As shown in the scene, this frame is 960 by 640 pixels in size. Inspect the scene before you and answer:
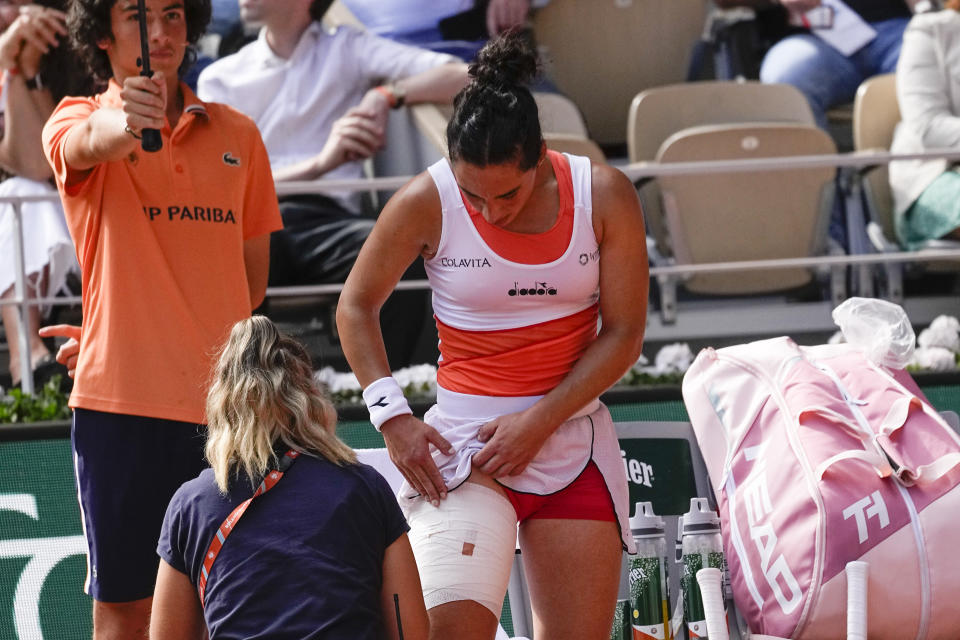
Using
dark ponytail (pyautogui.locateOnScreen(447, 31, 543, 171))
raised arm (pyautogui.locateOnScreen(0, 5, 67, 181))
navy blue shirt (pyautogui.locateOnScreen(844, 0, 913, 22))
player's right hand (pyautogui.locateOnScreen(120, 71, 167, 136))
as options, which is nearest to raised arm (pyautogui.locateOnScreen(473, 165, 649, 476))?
dark ponytail (pyautogui.locateOnScreen(447, 31, 543, 171))

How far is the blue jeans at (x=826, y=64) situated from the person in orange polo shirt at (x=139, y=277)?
3.60 metres

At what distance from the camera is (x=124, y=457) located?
8.84 ft

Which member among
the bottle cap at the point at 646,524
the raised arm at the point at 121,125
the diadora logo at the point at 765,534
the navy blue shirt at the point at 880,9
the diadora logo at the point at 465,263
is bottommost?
the bottle cap at the point at 646,524

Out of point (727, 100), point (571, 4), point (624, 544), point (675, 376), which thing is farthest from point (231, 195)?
point (571, 4)

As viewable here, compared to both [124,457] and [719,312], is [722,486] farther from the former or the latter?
[719,312]

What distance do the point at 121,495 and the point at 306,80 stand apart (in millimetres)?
2760

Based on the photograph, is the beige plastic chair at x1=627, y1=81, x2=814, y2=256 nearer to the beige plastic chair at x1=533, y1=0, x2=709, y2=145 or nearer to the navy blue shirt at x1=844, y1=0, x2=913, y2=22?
the beige plastic chair at x1=533, y1=0, x2=709, y2=145

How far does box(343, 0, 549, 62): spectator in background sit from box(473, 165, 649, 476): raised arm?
3.30 m

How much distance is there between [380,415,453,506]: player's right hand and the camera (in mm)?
2447

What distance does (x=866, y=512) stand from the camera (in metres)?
2.72

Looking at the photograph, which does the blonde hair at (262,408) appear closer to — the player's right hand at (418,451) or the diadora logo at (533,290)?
the player's right hand at (418,451)

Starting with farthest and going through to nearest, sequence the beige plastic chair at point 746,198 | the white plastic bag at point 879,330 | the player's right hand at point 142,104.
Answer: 1. the beige plastic chair at point 746,198
2. the white plastic bag at point 879,330
3. the player's right hand at point 142,104

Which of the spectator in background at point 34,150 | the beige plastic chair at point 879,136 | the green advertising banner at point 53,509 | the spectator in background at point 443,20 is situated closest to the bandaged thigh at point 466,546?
the green advertising banner at point 53,509

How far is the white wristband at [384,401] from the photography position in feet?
8.07
